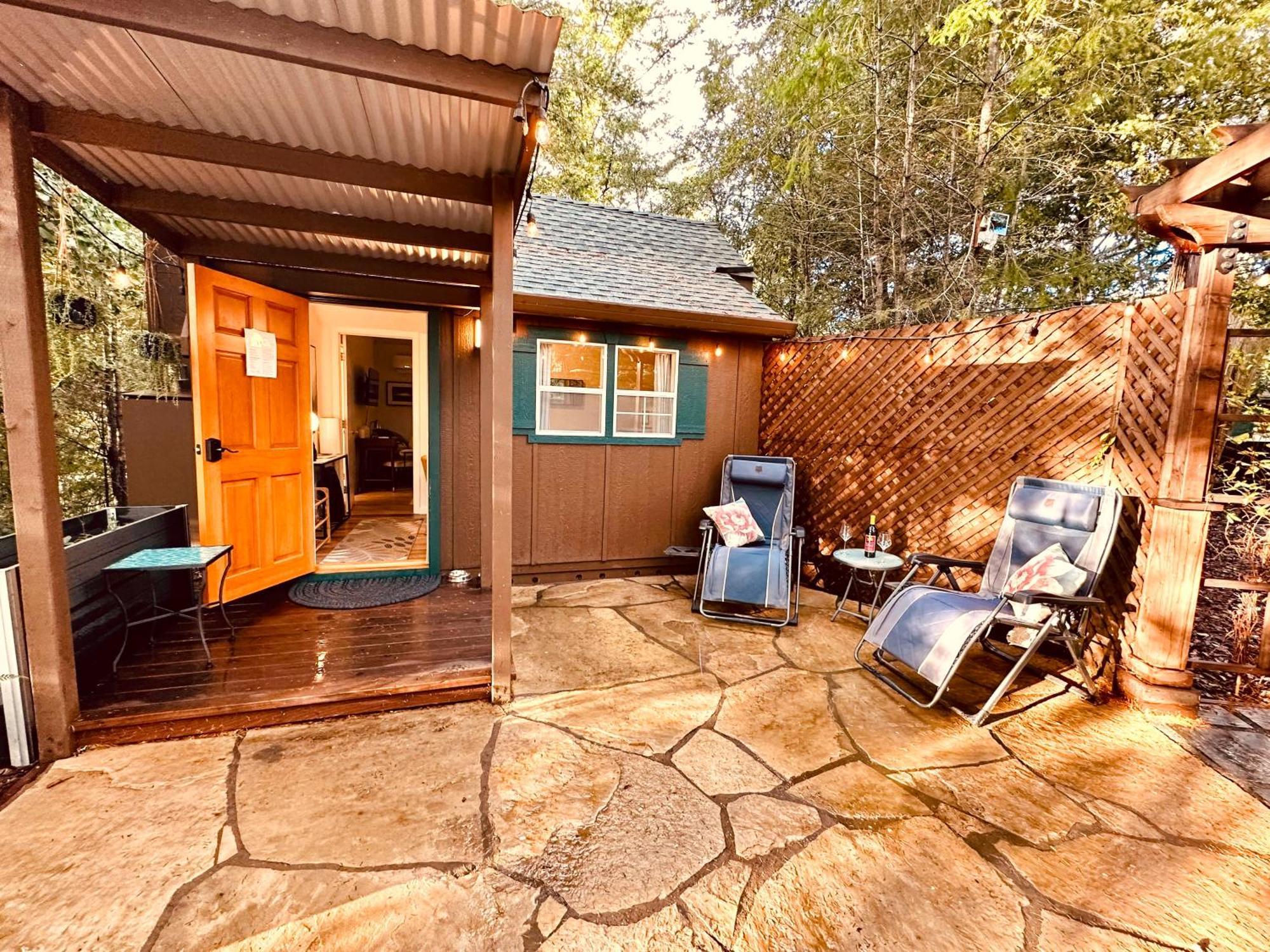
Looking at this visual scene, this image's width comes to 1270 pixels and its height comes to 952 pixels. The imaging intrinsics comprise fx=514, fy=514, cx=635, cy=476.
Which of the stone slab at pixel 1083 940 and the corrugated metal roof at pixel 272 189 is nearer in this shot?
the stone slab at pixel 1083 940

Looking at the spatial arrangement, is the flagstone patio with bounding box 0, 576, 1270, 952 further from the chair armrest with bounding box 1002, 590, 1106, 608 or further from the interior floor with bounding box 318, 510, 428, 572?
the interior floor with bounding box 318, 510, 428, 572

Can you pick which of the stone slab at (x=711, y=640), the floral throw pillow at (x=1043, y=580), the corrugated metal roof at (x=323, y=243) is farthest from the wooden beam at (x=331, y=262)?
the floral throw pillow at (x=1043, y=580)

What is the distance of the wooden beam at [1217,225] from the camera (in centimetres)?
234

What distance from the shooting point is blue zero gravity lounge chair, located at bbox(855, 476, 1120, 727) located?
2.59m

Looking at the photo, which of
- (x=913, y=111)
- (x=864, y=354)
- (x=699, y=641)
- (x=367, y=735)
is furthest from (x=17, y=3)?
(x=913, y=111)

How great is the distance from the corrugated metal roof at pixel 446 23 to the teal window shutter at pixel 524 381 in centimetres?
270

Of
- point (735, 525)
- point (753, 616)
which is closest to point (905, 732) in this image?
point (753, 616)

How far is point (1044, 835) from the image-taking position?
1866 mm

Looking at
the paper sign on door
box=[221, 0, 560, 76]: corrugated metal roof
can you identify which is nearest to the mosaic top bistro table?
the paper sign on door

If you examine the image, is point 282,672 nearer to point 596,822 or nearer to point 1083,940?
point 596,822

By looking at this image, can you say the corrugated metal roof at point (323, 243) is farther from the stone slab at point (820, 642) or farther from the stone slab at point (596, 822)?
the stone slab at point (820, 642)

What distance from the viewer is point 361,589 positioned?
13.0ft

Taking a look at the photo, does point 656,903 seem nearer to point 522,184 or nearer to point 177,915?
point 177,915

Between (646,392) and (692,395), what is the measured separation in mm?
442
